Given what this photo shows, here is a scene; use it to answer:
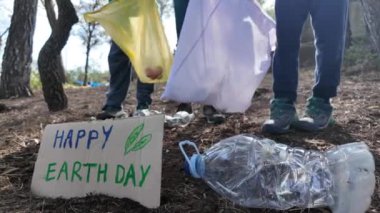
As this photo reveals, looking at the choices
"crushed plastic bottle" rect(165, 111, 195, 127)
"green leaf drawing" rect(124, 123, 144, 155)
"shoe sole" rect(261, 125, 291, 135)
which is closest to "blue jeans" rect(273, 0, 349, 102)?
"shoe sole" rect(261, 125, 291, 135)

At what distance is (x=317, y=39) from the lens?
2281 mm

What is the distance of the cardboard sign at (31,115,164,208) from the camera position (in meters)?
1.57

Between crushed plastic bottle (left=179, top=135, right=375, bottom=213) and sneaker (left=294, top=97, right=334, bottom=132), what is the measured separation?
0.50 m

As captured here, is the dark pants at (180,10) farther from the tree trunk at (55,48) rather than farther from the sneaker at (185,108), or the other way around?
the tree trunk at (55,48)

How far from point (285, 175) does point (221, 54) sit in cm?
79

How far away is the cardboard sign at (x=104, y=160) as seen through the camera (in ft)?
5.16

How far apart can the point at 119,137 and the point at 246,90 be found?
2.68 ft

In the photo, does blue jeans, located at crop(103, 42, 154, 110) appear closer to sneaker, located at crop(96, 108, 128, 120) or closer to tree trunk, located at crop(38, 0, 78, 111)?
sneaker, located at crop(96, 108, 128, 120)

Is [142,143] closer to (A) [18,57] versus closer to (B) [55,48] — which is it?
(B) [55,48]

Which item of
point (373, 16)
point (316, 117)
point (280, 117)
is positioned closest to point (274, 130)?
point (280, 117)

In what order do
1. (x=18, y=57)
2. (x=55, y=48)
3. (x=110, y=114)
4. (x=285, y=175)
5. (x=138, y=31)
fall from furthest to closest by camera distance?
(x=18, y=57) → (x=55, y=48) → (x=110, y=114) → (x=138, y=31) → (x=285, y=175)

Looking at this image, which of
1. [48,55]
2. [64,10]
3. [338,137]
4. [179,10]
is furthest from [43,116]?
[338,137]

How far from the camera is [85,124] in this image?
183 centimetres

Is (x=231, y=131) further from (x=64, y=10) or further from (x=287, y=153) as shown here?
(x=64, y=10)
